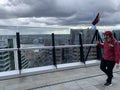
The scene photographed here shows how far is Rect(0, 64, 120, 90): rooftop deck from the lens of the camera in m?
4.04

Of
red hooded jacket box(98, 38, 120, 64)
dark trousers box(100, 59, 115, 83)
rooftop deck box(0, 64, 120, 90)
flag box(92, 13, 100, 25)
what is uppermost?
flag box(92, 13, 100, 25)

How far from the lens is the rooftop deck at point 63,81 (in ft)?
13.2

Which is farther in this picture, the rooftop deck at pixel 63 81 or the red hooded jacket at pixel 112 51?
the rooftop deck at pixel 63 81

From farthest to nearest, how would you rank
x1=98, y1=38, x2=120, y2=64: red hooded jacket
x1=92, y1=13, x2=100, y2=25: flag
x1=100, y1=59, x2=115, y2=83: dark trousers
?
x1=92, y1=13, x2=100, y2=25: flag < x1=100, y1=59, x2=115, y2=83: dark trousers < x1=98, y1=38, x2=120, y2=64: red hooded jacket

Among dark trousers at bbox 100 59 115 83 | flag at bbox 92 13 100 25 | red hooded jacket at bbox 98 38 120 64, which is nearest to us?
red hooded jacket at bbox 98 38 120 64

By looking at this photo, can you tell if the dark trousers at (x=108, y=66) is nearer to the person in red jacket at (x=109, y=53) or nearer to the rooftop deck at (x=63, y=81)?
the person in red jacket at (x=109, y=53)

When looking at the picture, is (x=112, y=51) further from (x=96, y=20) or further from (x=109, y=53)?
(x=96, y=20)

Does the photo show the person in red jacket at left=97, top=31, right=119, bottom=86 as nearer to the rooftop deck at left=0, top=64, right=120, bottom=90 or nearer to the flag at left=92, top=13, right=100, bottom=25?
the rooftop deck at left=0, top=64, right=120, bottom=90

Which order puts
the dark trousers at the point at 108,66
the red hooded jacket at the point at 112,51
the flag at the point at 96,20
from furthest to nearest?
the flag at the point at 96,20 → the dark trousers at the point at 108,66 → the red hooded jacket at the point at 112,51

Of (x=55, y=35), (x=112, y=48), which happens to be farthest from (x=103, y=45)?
(x=55, y=35)

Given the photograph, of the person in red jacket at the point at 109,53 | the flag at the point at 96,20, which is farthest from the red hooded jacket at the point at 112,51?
the flag at the point at 96,20

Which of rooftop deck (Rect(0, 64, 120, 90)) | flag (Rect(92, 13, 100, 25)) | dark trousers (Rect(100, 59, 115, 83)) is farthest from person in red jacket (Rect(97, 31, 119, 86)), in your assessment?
flag (Rect(92, 13, 100, 25))

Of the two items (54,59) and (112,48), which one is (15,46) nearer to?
(54,59)

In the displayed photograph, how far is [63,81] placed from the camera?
4.43 m
